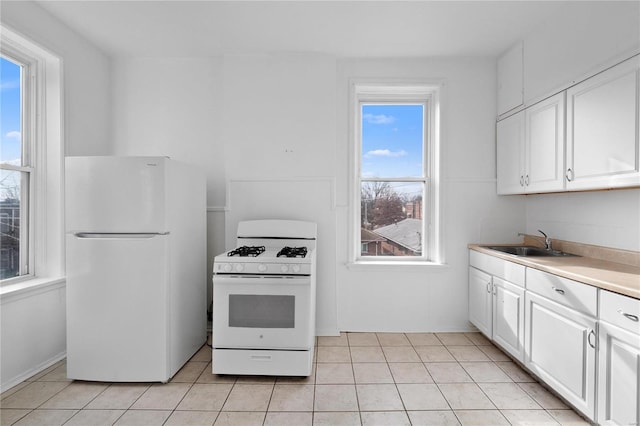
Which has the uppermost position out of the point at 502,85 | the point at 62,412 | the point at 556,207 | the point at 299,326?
the point at 502,85

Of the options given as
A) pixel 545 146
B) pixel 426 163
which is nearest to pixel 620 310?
pixel 545 146

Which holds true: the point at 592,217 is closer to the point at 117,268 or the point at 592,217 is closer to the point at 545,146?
the point at 545,146

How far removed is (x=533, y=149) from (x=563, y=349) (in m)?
1.52

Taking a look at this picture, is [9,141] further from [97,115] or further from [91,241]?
[91,241]

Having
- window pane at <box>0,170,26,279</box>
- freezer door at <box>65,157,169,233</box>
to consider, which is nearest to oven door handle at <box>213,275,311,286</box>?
freezer door at <box>65,157,169,233</box>

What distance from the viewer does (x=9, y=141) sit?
245cm

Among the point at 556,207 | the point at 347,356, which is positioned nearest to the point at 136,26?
the point at 347,356

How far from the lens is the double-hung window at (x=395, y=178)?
3.39 m

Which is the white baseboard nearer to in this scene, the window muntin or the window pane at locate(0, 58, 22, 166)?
the window muntin

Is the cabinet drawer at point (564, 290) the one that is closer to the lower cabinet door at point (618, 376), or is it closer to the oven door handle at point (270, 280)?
the lower cabinet door at point (618, 376)

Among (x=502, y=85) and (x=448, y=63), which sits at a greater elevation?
(x=448, y=63)

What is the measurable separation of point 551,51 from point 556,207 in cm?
125

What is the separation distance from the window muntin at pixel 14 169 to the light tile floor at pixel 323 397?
0.89 metres

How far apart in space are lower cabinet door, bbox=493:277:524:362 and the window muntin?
3708 mm
